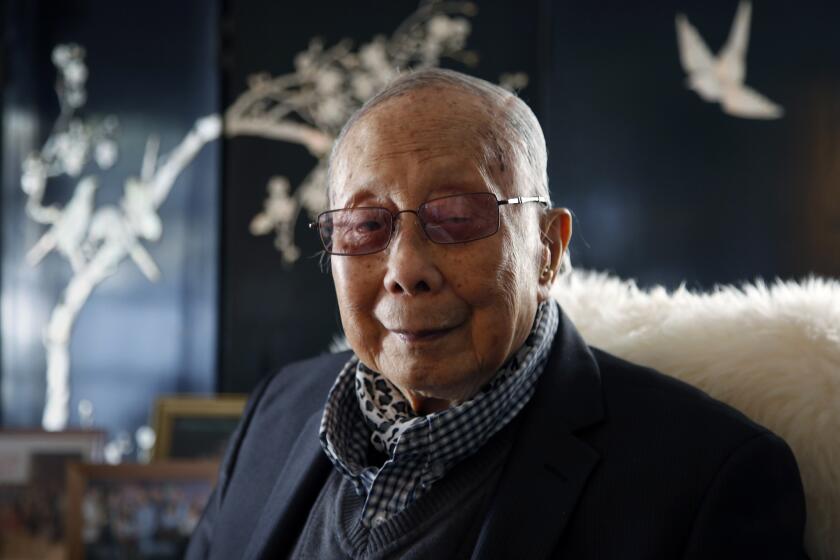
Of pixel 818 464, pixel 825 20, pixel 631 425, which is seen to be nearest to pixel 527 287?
pixel 631 425

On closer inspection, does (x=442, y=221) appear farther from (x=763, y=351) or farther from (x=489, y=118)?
(x=763, y=351)

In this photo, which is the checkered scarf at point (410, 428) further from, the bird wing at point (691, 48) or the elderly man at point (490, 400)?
the bird wing at point (691, 48)

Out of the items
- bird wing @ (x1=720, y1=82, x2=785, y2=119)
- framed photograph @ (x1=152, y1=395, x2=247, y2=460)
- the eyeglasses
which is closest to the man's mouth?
the eyeglasses

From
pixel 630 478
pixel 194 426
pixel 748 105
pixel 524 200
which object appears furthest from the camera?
pixel 748 105

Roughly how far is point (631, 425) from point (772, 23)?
1.87 meters

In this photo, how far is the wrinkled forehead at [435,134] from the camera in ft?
3.59

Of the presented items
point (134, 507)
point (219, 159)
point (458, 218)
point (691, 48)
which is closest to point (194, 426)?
point (134, 507)

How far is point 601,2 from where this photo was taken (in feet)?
8.72

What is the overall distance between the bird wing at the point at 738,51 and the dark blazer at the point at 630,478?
1.62m

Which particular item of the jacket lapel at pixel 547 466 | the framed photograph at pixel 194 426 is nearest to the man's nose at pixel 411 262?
the jacket lapel at pixel 547 466

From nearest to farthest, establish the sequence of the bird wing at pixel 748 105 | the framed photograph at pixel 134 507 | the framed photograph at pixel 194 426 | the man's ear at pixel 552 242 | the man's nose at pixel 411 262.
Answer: the man's nose at pixel 411 262
the man's ear at pixel 552 242
the framed photograph at pixel 134 507
the framed photograph at pixel 194 426
the bird wing at pixel 748 105

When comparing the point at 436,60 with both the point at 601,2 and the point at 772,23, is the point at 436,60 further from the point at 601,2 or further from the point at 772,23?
the point at 772,23

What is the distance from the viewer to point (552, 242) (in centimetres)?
121

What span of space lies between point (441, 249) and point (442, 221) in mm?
34
